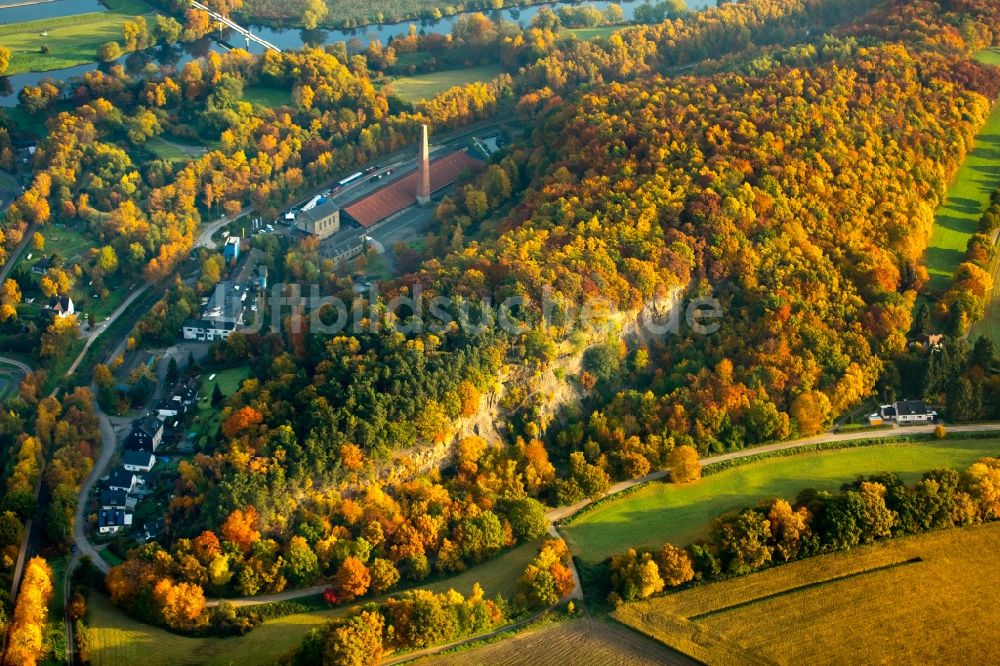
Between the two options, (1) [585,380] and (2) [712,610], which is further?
(1) [585,380]

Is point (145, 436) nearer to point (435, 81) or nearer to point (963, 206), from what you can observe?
point (435, 81)

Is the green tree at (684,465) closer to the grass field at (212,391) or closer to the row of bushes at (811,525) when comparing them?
the row of bushes at (811,525)

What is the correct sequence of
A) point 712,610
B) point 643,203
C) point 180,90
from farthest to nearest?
point 180,90 < point 643,203 < point 712,610

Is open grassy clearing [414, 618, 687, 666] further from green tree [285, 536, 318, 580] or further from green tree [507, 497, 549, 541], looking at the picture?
green tree [285, 536, 318, 580]

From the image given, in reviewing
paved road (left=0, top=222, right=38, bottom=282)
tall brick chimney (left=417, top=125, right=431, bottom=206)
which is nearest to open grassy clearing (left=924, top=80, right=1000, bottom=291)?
tall brick chimney (left=417, top=125, right=431, bottom=206)

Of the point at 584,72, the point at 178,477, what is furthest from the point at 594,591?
the point at 584,72

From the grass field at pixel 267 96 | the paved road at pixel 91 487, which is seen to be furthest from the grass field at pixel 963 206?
the grass field at pixel 267 96

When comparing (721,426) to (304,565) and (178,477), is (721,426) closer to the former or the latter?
(304,565)

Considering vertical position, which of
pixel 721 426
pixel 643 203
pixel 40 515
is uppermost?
pixel 643 203
